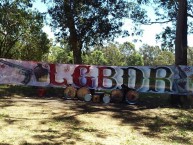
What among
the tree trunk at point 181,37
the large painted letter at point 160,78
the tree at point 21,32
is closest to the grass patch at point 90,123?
the large painted letter at point 160,78

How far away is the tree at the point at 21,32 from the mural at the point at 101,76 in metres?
11.7

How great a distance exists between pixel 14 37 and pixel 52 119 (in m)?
27.1

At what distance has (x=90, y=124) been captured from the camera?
34.2ft

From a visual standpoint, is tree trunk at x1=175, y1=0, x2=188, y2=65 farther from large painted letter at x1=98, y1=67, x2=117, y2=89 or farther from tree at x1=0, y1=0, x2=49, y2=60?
tree at x1=0, y1=0, x2=49, y2=60

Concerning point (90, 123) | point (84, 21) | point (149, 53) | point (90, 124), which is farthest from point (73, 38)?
point (149, 53)

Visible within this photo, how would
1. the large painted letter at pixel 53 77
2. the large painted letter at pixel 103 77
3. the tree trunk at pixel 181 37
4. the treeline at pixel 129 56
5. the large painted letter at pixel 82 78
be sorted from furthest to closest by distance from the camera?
the treeline at pixel 129 56, the large painted letter at pixel 53 77, the tree trunk at pixel 181 37, the large painted letter at pixel 82 78, the large painted letter at pixel 103 77

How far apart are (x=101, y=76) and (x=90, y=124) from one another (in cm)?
637

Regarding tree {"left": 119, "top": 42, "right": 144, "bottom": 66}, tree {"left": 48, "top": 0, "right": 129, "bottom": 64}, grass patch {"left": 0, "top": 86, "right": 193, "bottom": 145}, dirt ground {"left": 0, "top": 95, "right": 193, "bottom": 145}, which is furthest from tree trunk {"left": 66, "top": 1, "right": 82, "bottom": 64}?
tree {"left": 119, "top": 42, "right": 144, "bottom": 66}

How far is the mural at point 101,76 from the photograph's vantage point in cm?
1563

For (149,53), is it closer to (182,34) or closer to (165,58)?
(165,58)

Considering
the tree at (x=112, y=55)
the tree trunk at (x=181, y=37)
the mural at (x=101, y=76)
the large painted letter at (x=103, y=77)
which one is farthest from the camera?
the tree at (x=112, y=55)

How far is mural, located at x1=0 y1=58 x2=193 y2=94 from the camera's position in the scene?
15633mm

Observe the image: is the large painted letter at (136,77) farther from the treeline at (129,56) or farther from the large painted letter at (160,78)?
the treeline at (129,56)

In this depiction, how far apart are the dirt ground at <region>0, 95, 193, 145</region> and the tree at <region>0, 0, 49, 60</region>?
16923mm
